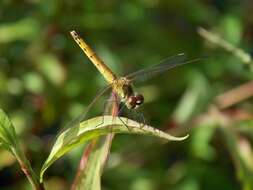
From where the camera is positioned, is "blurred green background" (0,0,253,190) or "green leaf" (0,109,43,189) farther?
"blurred green background" (0,0,253,190)

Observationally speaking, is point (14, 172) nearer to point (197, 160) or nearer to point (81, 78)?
point (81, 78)

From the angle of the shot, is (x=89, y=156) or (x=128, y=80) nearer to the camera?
(x=89, y=156)

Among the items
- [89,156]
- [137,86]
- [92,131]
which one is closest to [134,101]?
[89,156]

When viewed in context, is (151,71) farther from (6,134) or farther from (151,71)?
(6,134)

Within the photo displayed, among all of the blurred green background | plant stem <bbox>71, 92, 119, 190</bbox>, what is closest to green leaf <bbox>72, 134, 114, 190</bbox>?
plant stem <bbox>71, 92, 119, 190</bbox>

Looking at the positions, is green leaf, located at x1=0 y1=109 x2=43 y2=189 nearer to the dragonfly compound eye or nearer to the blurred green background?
the dragonfly compound eye

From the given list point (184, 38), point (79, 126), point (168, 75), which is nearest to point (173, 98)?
point (168, 75)
